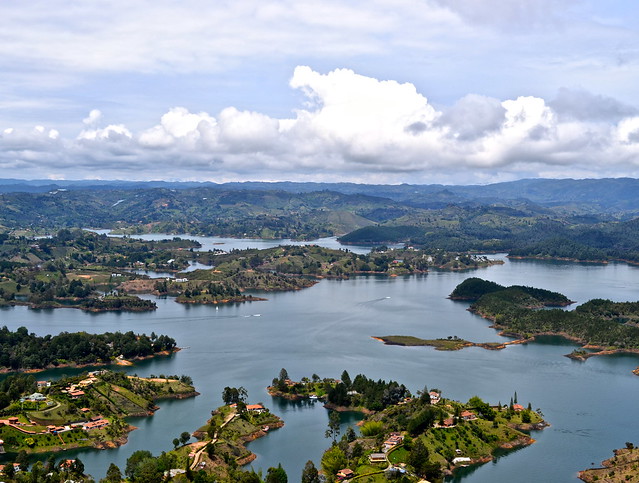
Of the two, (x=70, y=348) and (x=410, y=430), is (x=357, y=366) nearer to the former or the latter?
(x=410, y=430)

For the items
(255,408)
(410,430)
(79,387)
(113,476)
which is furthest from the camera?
(79,387)

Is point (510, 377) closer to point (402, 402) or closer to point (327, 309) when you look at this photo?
point (402, 402)

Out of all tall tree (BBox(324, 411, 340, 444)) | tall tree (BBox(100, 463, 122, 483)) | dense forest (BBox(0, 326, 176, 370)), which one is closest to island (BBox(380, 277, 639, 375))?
dense forest (BBox(0, 326, 176, 370))

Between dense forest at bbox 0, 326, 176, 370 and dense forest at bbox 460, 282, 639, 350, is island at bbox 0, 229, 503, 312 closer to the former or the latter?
dense forest at bbox 0, 326, 176, 370

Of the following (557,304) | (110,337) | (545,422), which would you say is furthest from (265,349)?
(557,304)

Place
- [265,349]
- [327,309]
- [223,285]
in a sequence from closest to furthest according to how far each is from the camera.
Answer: [265,349]
[327,309]
[223,285]

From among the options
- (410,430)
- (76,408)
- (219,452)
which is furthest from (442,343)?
(76,408)

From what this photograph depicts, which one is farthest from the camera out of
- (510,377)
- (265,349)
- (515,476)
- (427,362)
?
(265,349)
